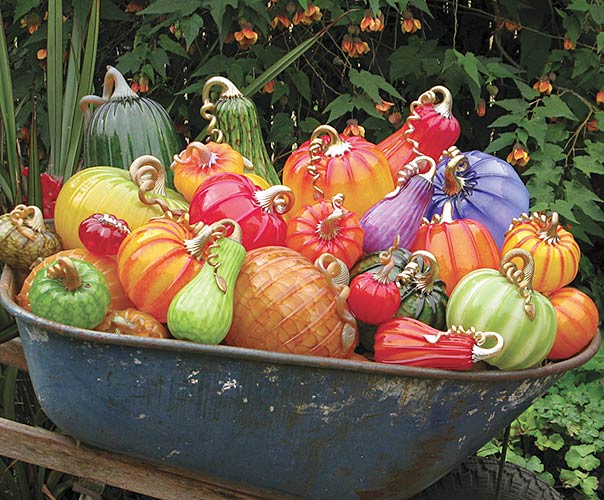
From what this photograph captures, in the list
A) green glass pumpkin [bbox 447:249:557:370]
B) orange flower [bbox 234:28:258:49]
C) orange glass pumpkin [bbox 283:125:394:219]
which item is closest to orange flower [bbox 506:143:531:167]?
orange flower [bbox 234:28:258:49]

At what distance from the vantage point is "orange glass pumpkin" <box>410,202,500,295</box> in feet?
4.56

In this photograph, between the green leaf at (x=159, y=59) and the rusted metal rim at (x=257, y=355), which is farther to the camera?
the green leaf at (x=159, y=59)

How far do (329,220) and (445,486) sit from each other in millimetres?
685

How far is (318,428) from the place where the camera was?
1251 mm

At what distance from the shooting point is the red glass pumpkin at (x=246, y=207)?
1357mm

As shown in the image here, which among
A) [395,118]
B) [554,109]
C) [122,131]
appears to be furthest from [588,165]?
[122,131]

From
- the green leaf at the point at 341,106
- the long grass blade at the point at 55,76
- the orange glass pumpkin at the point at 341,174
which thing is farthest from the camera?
the green leaf at the point at 341,106

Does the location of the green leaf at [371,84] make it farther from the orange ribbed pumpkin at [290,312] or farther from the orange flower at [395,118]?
the orange ribbed pumpkin at [290,312]

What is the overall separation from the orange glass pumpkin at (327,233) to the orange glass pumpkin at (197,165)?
8.8 inches

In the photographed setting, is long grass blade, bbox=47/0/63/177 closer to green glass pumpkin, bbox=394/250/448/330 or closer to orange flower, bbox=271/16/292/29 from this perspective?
orange flower, bbox=271/16/292/29

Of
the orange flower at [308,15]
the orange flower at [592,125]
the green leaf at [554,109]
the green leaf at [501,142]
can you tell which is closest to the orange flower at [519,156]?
the green leaf at [501,142]

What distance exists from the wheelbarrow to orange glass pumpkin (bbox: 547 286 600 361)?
1.7 inches

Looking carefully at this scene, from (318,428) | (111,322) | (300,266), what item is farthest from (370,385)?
(111,322)

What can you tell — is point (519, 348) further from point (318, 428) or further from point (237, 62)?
point (237, 62)
